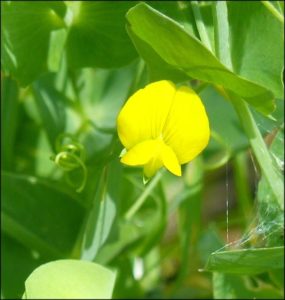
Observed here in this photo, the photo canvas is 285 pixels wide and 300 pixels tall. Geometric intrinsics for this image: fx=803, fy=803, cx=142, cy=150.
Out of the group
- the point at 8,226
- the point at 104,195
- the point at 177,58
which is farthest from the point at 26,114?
the point at 177,58

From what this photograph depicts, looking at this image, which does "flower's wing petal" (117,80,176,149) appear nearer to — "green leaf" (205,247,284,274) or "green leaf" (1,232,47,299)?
"green leaf" (205,247,284,274)

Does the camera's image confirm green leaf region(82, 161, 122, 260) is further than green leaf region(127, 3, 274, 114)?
Yes

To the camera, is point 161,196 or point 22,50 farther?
point 161,196

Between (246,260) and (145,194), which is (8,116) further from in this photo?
(246,260)

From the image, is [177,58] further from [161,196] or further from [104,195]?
[161,196]

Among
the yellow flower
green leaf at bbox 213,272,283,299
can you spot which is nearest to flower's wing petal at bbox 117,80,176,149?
A: the yellow flower

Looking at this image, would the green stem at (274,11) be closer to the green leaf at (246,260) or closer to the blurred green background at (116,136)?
the blurred green background at (116,136)
